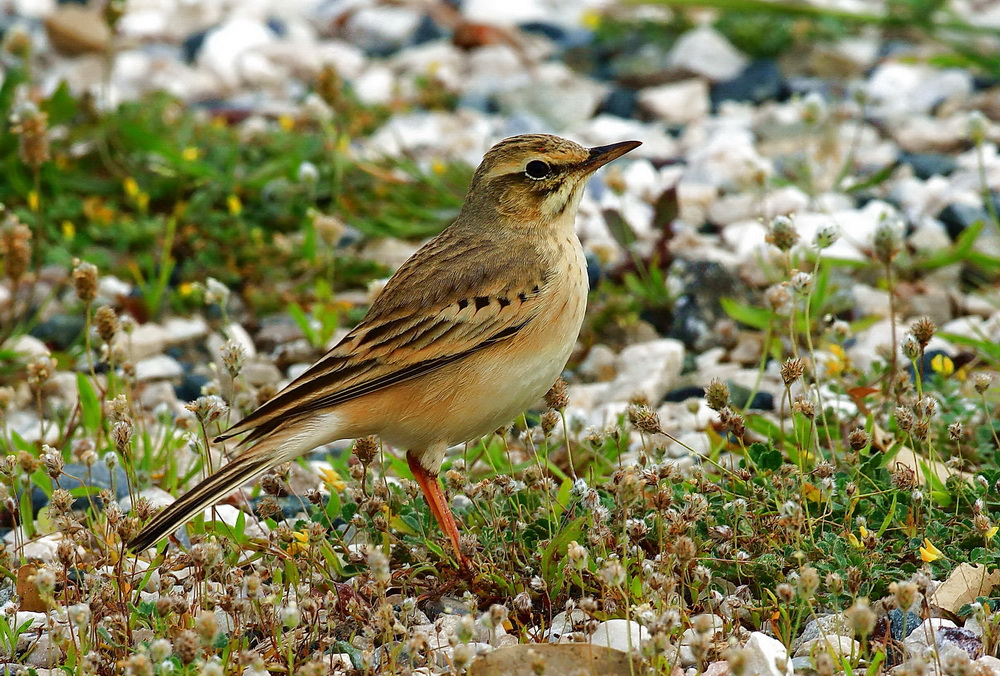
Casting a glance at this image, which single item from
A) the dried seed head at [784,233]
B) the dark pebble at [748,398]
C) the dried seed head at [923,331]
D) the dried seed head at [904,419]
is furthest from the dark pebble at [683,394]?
the dried seed head at [904,419]

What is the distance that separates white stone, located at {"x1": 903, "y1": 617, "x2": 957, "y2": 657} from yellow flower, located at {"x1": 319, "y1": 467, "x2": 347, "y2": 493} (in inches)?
86.7

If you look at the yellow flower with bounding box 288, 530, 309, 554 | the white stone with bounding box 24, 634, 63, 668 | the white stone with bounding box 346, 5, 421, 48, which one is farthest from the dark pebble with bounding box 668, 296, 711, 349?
the white stone with bounding box 346, 5, 421, 48

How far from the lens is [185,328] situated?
7.52m

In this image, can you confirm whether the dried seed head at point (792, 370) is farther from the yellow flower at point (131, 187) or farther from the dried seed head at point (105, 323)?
the yellow flower at point (131, 187)

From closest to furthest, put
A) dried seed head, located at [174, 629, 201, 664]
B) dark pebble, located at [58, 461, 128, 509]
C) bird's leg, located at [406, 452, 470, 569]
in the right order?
dried seed head, located at [174, 629, 201, 664], bird's leg, located at [406, 452, 470, 569], dark pebble, located at [58, 461, 128, 509]

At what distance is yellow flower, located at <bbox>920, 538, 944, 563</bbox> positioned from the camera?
4211mm

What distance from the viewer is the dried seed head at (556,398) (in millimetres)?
4715

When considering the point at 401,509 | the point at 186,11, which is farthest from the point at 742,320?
the point at 186,11

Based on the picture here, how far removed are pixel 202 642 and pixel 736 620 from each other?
64.0 inches

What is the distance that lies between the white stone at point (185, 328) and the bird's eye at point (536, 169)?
9.31 feet

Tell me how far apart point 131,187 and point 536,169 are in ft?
12.9

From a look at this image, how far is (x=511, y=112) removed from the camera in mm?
10320

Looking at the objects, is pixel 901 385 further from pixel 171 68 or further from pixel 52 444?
pixel 171 68

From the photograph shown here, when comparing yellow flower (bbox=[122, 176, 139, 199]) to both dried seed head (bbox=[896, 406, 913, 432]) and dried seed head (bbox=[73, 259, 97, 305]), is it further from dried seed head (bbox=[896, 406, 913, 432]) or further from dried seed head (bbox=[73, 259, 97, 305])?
dried seed head (bbox=[896, 406, 913, 432])
